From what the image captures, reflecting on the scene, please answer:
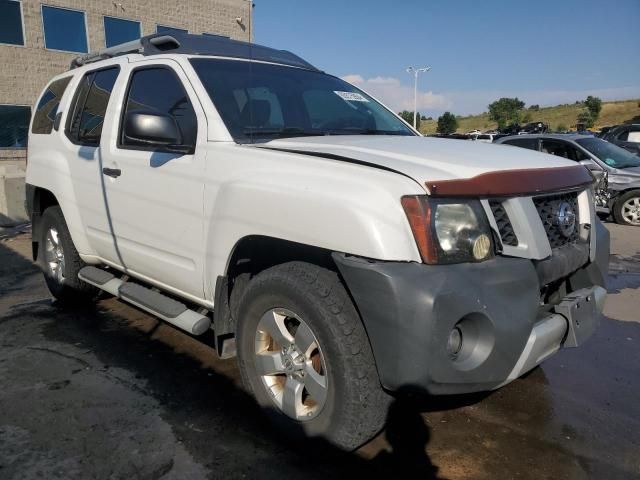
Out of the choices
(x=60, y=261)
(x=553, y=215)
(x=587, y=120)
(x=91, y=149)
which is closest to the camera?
(x=553, y=215)

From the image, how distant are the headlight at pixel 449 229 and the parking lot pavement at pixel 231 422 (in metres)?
0.87

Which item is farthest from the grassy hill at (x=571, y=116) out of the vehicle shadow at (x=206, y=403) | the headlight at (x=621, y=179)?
the vehicle shadow at (x=206, y=403)

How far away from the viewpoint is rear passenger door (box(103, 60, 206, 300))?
3.01 meters

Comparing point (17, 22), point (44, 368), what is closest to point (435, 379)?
point (44, 368)

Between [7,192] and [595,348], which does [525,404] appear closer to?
[595,348]

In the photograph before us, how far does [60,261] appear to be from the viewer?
189 inches

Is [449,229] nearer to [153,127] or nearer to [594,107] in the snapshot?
[153,127]

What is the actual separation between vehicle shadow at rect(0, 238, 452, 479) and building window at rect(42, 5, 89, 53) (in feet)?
57.5

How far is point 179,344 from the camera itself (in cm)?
407

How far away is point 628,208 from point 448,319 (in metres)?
9.15

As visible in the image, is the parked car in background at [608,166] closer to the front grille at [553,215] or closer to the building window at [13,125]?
the front grille at [553,215]

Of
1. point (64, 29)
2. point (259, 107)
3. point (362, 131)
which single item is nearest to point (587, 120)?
point (64, 29)

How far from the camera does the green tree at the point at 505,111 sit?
65000 mm

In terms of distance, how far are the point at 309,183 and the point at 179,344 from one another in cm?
226
